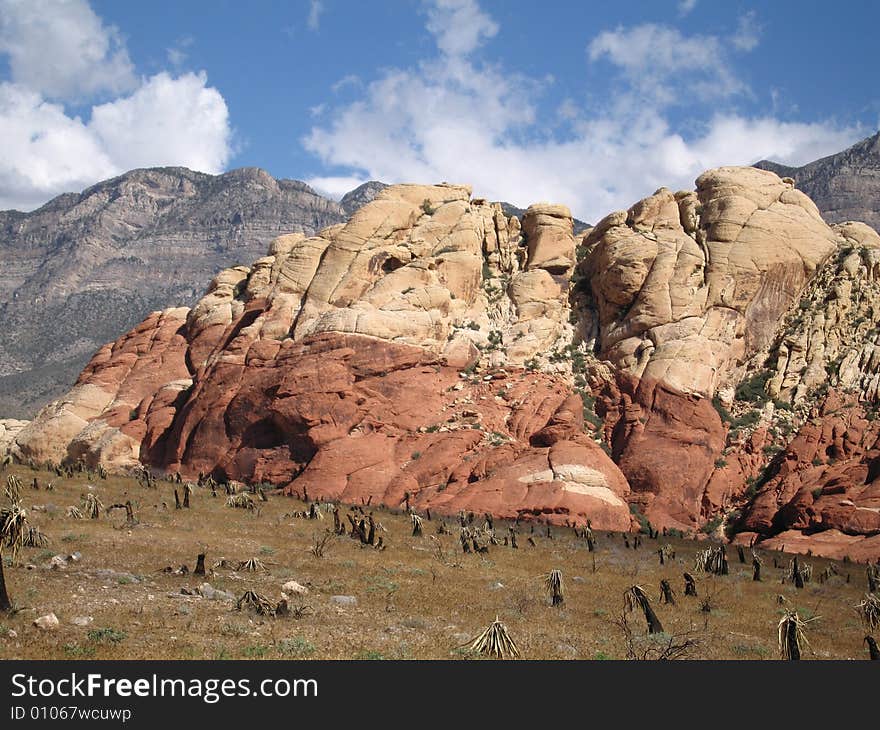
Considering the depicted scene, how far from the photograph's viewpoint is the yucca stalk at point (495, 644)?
52.6 feet

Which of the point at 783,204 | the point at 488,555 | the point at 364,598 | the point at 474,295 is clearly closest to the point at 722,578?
the point at 488,555

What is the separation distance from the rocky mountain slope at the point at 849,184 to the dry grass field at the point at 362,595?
16502 centimetres

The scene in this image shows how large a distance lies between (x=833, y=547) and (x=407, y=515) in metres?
20.2

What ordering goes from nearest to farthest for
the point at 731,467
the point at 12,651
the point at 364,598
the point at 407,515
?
the point at 12,651 < the point at 364,598 < the point at 407,515 < the point at 731,467

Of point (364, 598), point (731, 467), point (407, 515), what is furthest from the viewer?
point (731, 467)

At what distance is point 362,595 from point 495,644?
21.9 feet

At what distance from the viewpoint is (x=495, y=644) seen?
1616 centimetres

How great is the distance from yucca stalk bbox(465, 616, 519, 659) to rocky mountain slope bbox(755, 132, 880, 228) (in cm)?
18171

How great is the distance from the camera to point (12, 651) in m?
13.5

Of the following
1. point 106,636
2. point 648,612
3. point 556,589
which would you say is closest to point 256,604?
point 106,636

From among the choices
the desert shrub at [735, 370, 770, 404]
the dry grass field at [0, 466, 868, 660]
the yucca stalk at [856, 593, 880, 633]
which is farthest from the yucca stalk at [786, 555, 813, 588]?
the desert shrub at [735, 370, 770, 404]

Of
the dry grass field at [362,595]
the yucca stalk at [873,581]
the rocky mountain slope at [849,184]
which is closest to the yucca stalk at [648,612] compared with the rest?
the dry grass field at [362,595]

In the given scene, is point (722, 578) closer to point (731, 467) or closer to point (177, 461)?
point (731, 467)

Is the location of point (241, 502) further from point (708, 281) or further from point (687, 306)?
point (708, 281)
